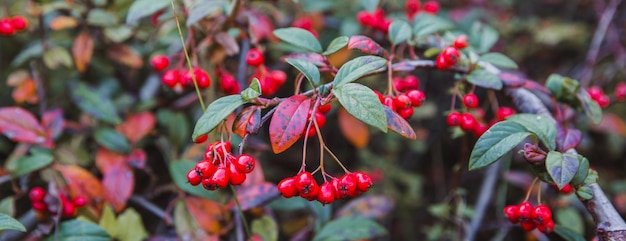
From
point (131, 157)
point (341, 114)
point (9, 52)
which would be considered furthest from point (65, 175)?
point (341, 114)

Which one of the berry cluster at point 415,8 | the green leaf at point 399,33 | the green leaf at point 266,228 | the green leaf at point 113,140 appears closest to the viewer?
the green leaf at point 399,33

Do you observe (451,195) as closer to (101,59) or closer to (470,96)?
(470,96)

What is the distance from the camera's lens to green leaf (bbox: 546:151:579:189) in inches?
45.1

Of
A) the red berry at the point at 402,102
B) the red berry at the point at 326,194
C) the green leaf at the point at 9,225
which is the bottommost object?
the green leaf at the point at 9,225

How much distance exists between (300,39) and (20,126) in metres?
1.22

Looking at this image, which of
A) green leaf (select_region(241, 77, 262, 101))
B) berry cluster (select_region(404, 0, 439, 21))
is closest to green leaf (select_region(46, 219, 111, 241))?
green leaf (select_region(241, 77, 262, 101))

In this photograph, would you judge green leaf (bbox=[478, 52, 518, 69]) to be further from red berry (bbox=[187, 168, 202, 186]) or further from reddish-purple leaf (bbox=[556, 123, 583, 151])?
red berry (bbox=[187, 168, 202, 186])

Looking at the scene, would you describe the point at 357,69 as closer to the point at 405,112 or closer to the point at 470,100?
the point at 405,112

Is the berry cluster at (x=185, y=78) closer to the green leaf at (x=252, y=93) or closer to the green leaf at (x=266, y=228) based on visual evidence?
the green leaf at (x=252, y=93)

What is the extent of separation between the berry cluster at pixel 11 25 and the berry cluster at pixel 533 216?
75.7 inches

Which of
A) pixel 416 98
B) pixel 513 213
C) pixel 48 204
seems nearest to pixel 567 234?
pixel 513 213

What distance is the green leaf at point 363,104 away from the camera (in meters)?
1.08

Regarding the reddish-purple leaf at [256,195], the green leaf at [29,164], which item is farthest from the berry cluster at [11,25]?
the reddish-purple leaf at [256,195]

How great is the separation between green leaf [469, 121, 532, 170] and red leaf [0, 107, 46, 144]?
1.64 metres
